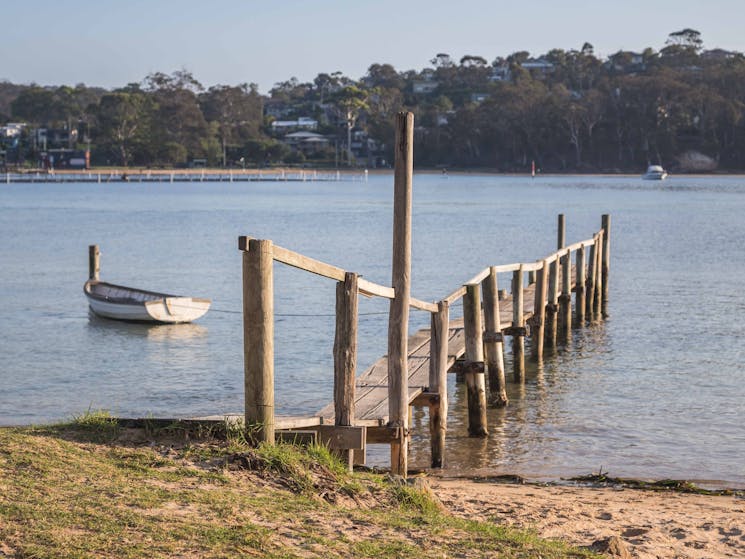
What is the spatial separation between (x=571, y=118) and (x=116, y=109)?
214 ft

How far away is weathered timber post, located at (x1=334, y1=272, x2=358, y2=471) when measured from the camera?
330 inches

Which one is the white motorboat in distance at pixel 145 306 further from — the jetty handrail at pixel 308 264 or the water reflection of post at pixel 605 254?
the jetty handrail at pixel 308 264

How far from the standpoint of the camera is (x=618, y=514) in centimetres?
945

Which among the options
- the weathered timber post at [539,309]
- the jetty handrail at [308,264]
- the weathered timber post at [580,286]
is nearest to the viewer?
the jetty handrail at [308,264]

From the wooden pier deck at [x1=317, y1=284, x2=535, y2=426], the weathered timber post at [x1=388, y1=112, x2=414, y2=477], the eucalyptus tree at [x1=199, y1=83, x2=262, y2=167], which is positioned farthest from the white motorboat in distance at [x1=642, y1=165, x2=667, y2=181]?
the weathered timber post at [x1=388, y1=112, x2=414, y2=477]

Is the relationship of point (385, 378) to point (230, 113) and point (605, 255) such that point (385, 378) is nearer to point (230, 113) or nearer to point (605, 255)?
point (605, 255)

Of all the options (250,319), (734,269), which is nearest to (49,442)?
(250,319)

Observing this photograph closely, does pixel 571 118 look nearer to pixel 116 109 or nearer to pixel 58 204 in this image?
pixel 116 109

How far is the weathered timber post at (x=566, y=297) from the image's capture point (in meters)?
22.0

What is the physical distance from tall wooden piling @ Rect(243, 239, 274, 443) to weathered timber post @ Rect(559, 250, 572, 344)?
14.7 m

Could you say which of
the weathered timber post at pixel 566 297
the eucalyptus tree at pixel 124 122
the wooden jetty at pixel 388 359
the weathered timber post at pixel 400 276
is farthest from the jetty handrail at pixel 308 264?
the eucalyptus tree at pixel 124 122

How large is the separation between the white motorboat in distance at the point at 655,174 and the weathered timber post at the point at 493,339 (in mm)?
134149

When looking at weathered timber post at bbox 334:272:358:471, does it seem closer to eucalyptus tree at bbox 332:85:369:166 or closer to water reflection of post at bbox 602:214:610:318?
water reflection of post at bbox 602:214:610:318

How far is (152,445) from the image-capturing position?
7.92 m
